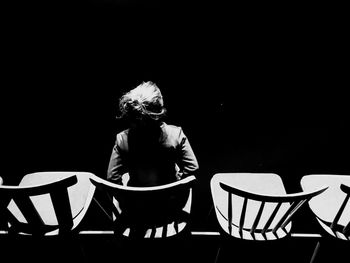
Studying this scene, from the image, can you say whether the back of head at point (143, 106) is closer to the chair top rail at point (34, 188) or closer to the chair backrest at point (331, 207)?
the chair top rail at point (34, 188)

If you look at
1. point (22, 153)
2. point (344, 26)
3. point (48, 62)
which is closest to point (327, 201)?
point (344, 26)

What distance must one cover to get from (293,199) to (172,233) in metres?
0.63

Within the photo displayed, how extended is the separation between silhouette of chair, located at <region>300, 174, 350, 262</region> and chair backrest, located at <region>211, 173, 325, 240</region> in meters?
0.17

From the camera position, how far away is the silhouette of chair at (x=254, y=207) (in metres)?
1.14

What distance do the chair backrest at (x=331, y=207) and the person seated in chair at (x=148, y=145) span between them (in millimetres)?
763

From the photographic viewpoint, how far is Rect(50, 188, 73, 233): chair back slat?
1.20 meters

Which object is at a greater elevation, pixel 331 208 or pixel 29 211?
pixel 29 211

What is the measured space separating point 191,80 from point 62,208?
1159mm

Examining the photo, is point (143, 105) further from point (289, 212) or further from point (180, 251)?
point (180, 251)

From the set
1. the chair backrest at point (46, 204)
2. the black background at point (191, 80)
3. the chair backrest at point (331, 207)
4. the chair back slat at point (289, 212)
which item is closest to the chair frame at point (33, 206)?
the chair backrest at point (46, 204)

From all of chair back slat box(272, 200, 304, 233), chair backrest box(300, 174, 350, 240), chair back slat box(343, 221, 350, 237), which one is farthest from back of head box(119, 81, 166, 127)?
chair back slat box(343, 221, 350, 237)

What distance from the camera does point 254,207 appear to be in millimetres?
1630

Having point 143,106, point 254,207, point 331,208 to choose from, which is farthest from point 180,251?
point 143,106

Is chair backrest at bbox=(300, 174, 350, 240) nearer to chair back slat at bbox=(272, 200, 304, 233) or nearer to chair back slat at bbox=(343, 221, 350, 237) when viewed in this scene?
chair back slat at bbox=(343, 221, 350, 237)
